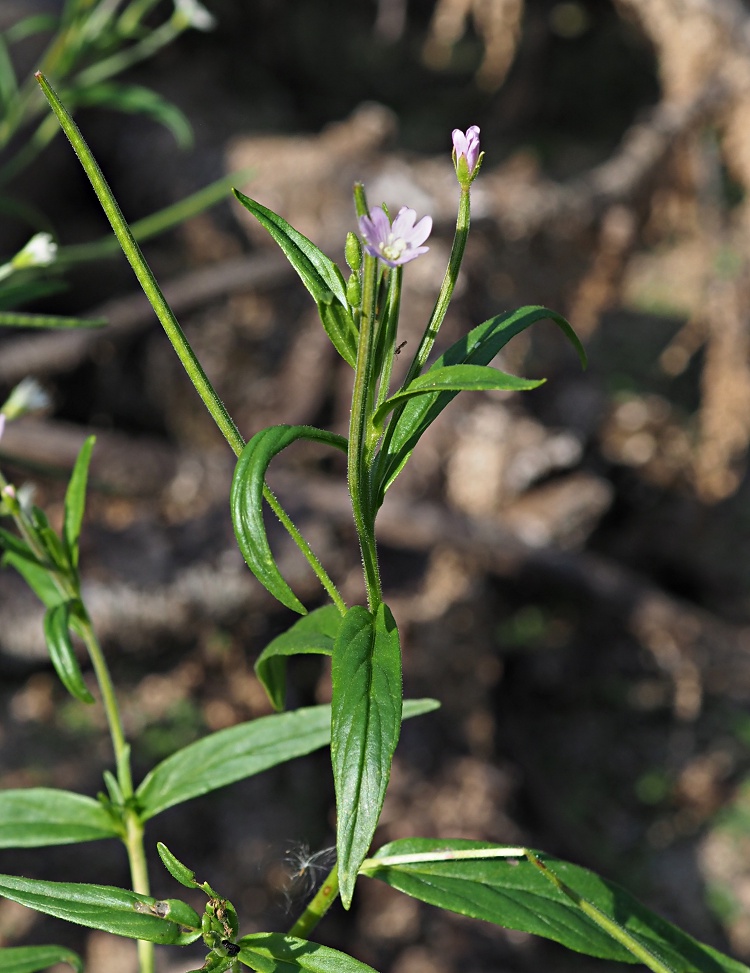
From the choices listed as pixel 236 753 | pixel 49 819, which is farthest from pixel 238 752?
pixel 49 819

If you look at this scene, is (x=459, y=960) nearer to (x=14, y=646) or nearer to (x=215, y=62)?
(x=14, y=646)

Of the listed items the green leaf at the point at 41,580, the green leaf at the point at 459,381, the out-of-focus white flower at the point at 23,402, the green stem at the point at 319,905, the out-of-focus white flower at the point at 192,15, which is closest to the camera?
the green leaf at the point at 459,381

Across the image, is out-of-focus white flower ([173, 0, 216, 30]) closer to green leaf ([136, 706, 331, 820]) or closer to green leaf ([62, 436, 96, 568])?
green leaf ([62, 436, 96, 568])

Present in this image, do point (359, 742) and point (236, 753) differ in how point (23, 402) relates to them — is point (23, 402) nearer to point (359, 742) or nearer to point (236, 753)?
point (236, 753)

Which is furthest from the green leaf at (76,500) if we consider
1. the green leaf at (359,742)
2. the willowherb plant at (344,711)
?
the green leaf at (359,742)

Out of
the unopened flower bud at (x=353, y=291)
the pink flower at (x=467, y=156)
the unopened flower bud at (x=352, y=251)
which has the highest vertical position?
the pink flower at (x=467, y=156)

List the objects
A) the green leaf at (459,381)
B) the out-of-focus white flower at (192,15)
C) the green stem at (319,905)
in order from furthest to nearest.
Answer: the out-of-focus white flower at (192,15) → the green stem at (319,905) → the green leaf at (459,381)

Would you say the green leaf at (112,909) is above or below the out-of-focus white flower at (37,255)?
below

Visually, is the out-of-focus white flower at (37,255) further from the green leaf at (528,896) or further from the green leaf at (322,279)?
the green leaf at (528,896)
